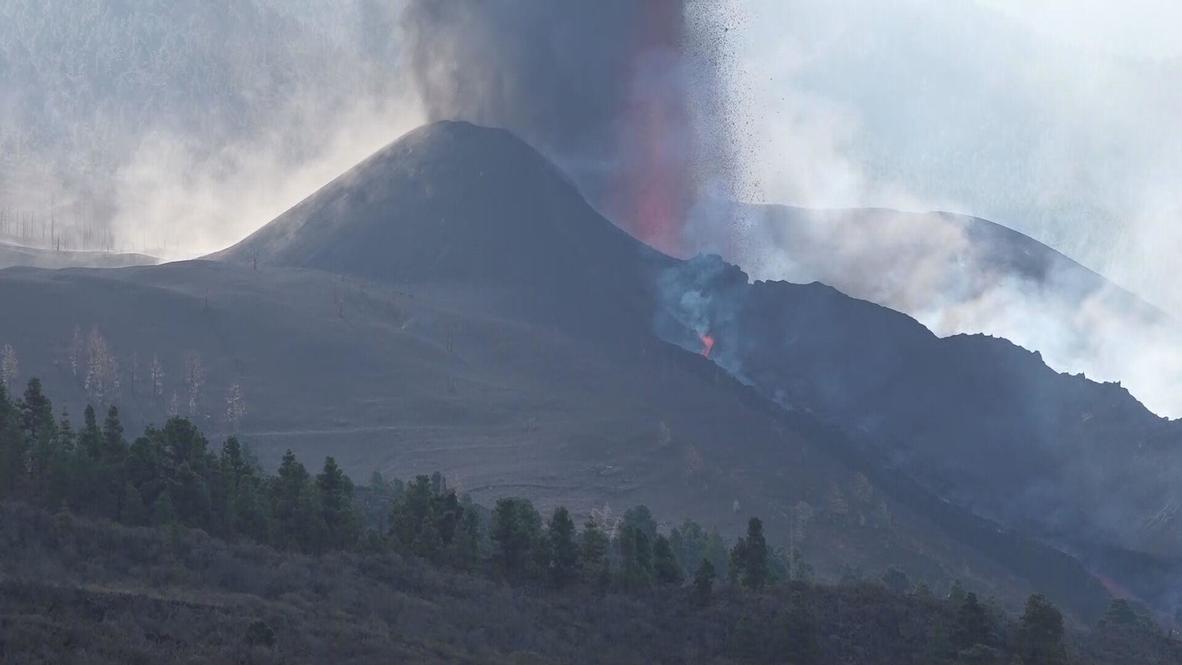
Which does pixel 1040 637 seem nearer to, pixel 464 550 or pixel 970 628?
pixel 970 628

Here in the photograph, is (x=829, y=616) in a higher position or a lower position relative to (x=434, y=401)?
lower

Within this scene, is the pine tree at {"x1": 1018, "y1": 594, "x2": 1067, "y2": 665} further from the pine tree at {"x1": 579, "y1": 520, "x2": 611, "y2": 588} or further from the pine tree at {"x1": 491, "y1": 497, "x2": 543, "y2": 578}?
the pine tree at {"x1": 491, "y1": 497, "x2": 543, "y2": 578}

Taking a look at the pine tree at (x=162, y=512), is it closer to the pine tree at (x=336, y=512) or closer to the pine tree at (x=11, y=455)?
the pine tree at (x=11, y=455)

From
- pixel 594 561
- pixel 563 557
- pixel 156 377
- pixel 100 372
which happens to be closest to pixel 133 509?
pixel 563 557

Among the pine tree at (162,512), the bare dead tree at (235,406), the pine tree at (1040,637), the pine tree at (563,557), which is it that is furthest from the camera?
the bare dead tree at (235,406)

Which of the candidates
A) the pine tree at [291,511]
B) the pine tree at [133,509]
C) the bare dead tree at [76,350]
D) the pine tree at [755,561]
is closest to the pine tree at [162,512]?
the pine tree at [133,509]

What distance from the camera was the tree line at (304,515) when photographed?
258 ft

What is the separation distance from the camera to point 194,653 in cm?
4941

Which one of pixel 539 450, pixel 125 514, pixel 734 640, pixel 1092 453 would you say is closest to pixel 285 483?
pixel 125 514

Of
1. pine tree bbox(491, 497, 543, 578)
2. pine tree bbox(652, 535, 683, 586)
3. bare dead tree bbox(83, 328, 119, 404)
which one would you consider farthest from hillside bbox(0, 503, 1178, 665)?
bare dead tree bbox(83, 328, 119, 404)

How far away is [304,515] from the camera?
269 ft

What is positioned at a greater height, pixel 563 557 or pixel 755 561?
pixel 563 557

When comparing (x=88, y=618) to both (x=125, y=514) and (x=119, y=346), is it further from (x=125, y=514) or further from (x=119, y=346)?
(x=119, y=346)

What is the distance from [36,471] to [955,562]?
107106mm
